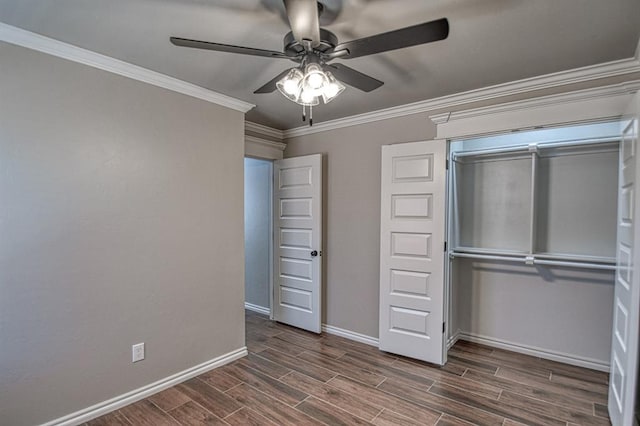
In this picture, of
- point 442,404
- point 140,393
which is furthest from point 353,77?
point 140,393

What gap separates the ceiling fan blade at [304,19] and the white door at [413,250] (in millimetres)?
1840

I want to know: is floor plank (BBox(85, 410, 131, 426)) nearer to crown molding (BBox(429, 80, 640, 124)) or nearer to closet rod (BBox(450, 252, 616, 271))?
closet rod (BBox(450, 252, 616, 271))

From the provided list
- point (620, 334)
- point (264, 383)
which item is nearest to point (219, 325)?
point (264, 383)

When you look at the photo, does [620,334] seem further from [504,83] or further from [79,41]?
[79,41]

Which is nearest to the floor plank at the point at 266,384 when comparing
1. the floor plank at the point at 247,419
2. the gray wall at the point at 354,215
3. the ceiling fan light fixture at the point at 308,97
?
the floor plank at the point at 247,419

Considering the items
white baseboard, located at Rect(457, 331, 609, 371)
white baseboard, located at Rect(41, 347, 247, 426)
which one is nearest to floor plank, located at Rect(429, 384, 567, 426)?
white baseboard, located at Rect(457, 331, 609, 371)

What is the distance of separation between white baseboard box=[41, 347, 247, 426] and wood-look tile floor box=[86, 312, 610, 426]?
0.05 meters

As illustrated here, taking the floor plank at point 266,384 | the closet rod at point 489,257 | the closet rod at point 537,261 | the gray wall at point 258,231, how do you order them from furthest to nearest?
1. the gray wall at point 258,231
2. the closet rod at point 489,257
3. the closet rod at point 537,261
4. the floor plank at point 266,384

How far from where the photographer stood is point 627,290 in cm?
186

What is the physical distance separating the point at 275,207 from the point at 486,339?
2.80m

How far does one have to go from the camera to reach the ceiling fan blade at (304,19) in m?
1.34

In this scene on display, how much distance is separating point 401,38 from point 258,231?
11.8ft

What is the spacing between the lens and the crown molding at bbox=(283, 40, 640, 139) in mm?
2350

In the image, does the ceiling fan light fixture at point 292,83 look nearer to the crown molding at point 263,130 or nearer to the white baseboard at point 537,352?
the crown molding at point 263,130
